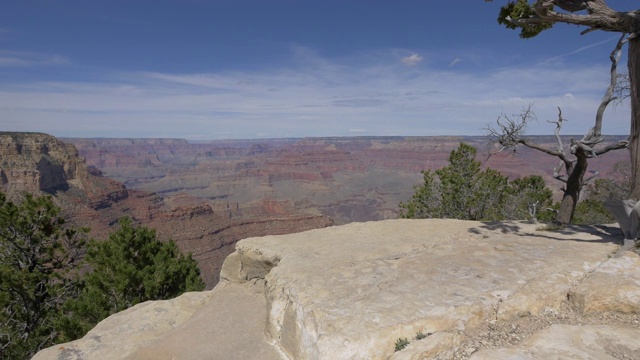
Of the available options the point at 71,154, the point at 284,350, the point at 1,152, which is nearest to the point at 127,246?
the point at 284,350

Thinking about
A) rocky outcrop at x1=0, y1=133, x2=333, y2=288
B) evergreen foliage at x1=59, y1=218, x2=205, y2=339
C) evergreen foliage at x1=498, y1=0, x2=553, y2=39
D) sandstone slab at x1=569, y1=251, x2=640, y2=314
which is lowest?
rocky outcrop at x1=0, y1=133, x2=333, y2=288

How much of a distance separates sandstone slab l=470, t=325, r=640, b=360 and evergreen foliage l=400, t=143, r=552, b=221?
18.0 metres

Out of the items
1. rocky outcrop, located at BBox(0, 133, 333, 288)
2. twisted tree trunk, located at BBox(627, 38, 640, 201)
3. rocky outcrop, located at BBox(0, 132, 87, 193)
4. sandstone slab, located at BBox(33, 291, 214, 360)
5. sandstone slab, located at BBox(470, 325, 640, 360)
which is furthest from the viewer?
rocky outcrop, located at BBox(0, 132, 87, 193)

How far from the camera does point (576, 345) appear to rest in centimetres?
499

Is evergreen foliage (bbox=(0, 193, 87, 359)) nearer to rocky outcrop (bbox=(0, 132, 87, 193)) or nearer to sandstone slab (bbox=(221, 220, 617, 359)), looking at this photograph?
sandstone slab (bbox=(221, 220, 617, 359))

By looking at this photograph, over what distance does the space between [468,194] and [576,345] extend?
1976 cm

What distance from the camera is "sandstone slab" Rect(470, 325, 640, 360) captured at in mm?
4750

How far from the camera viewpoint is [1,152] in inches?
4136

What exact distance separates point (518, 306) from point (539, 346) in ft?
4.45

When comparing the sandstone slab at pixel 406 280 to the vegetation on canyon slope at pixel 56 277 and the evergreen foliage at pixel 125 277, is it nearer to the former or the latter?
the evergreen foliage at pixel 125 277

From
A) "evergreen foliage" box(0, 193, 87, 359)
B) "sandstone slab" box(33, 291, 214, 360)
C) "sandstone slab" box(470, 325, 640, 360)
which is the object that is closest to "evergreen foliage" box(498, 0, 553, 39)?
"sandstone slab" box(470, 325, 640, 360)

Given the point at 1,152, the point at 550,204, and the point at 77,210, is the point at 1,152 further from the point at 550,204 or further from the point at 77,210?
the point at 550,204

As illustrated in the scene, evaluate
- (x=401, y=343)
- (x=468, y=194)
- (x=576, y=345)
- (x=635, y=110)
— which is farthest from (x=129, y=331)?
(x=468, y=194)

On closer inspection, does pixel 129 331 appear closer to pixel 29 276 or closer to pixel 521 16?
pixel 29 276
